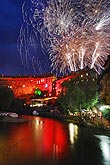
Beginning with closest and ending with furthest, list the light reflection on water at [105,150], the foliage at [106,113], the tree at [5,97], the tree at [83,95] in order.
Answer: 1. the light reflection on water at [105,150]
2. the foliage at [106,113]
3. the tree at [83,95]
4. the tree at [5,97]

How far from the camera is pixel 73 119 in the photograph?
251 ft

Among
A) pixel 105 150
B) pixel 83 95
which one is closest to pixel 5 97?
pixel 83 95

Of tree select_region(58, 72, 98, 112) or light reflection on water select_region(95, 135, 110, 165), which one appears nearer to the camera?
light reflection on water select_region(95, 135, 110, 165)

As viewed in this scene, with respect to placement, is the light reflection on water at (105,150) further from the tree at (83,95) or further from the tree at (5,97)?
the tree at (5,97)

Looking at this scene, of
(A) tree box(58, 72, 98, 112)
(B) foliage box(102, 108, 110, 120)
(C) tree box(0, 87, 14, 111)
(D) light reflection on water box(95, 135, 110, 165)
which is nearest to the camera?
(D) light reflection on water box(95, 135, 110, 165)

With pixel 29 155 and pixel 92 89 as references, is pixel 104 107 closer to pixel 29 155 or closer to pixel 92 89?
pixel 92 89

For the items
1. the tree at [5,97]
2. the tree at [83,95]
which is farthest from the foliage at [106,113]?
the tree at [5,97]

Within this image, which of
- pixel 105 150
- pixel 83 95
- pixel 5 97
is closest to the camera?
pixel 105 150

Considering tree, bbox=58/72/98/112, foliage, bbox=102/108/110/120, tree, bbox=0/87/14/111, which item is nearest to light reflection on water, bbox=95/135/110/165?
foliage, bbox=102/108/110/120

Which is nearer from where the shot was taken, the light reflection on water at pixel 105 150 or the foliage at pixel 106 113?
the light reflection on water at pixel 105 150

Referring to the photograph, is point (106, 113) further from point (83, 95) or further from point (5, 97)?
point (5, 97)

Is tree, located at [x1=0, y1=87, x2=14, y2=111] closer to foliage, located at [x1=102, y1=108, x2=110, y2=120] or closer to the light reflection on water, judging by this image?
foliage, located at [x1=102, y1=108, x2=110, y2=120]

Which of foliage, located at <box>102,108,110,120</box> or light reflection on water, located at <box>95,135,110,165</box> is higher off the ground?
foliage, located at <box>102,108,110,120</box>

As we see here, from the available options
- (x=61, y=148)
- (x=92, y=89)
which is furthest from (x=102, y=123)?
(x=61, y=148)
